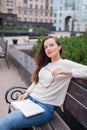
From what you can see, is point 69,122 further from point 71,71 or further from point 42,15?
point 42,15

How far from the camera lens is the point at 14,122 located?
3133mm

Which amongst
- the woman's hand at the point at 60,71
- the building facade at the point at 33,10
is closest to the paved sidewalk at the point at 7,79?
the woman's hand at the point at 60,71

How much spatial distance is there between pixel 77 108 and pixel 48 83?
0.41 m

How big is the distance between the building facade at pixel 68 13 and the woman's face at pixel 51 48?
76.9m

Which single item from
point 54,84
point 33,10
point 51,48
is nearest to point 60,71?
point 54,84

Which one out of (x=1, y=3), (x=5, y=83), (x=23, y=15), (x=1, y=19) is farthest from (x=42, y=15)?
(x=5, y=83)

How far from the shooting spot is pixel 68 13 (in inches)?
3322

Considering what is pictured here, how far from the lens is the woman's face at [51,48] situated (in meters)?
3.33

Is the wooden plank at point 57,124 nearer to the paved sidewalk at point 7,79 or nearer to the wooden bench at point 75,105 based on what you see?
the wooden bench at point 75,105

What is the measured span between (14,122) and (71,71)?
31.2 inches

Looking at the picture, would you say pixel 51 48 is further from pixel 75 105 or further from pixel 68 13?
pixel 68 13

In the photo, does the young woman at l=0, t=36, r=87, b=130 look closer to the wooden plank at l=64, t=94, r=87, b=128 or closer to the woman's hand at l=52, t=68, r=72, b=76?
the woman's hand at l=52, t=68, r=72, b=76

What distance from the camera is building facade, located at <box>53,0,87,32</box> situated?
82.2 m

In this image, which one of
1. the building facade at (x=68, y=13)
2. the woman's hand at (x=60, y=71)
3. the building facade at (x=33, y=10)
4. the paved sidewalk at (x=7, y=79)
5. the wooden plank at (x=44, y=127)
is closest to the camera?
the woman's hand at (x=60, y=71)
